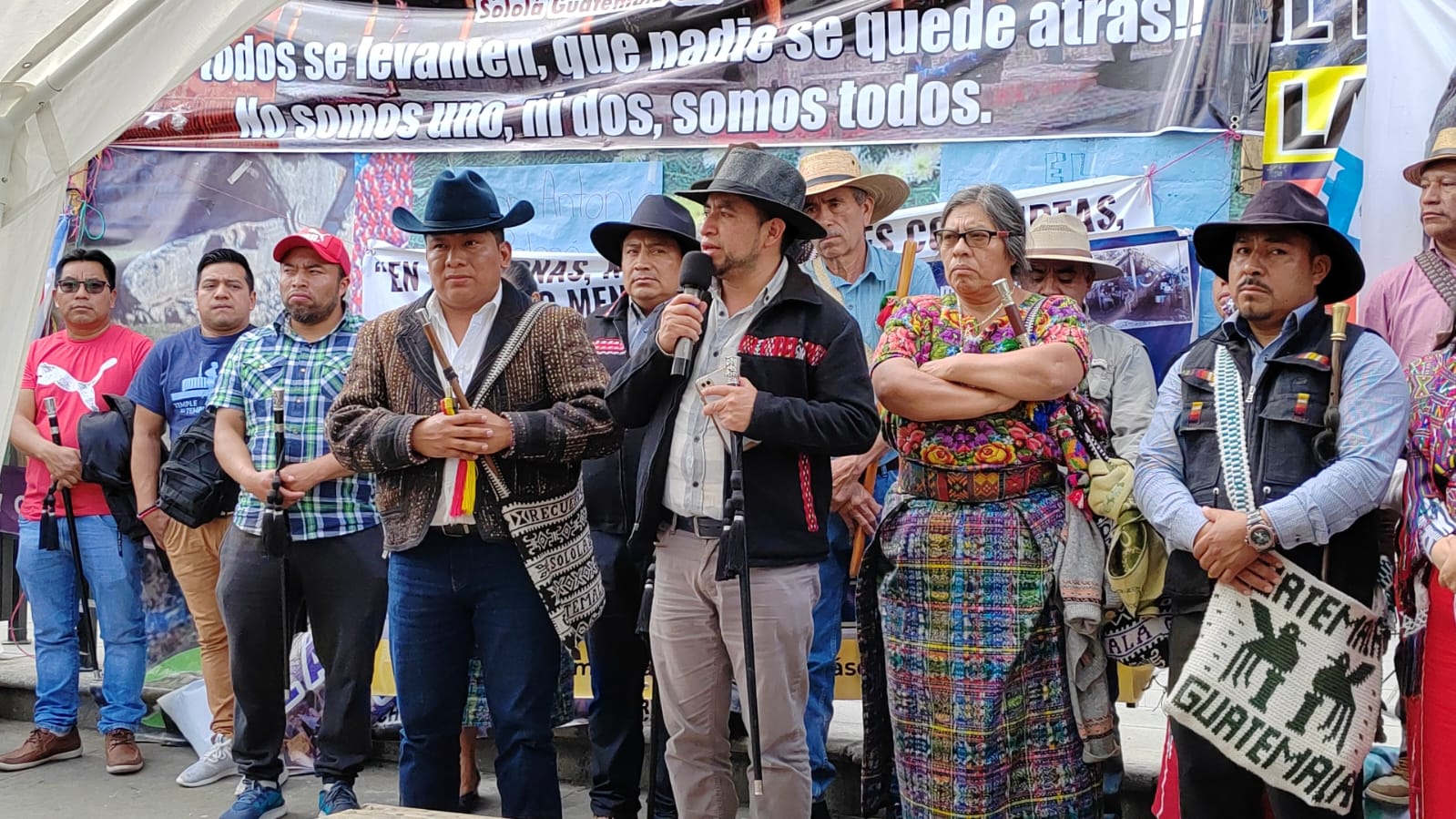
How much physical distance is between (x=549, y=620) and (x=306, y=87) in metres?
3.27

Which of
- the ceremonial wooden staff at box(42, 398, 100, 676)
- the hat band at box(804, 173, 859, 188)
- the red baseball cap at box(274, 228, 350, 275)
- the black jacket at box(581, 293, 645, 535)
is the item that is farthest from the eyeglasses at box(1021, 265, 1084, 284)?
the ceremonial wooden staff at box(42, 398, 100, 676)

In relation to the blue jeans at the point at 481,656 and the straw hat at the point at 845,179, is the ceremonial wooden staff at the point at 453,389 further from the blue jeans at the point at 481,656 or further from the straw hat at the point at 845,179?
the straw hat at the point at 845,179

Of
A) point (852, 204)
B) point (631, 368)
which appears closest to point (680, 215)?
point (852, 204)

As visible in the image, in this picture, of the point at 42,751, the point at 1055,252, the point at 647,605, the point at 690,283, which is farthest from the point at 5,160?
the point at 42,751

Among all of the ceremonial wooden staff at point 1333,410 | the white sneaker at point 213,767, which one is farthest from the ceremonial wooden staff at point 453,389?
the white sneaker at point 213,767

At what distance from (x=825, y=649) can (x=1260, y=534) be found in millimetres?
1709

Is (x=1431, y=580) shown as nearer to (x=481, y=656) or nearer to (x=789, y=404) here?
(x=789, y=404)

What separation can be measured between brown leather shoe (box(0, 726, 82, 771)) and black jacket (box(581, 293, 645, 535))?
289 cm

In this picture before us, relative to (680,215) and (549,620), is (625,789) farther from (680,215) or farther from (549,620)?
(680,215)

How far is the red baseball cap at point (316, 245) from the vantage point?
16.4 feet

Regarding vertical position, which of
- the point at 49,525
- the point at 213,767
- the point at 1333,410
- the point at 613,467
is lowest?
the point at 213,767

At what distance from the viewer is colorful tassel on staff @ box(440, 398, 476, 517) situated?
13.4 feet

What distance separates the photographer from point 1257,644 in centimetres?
348

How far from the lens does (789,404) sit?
3.69 m
